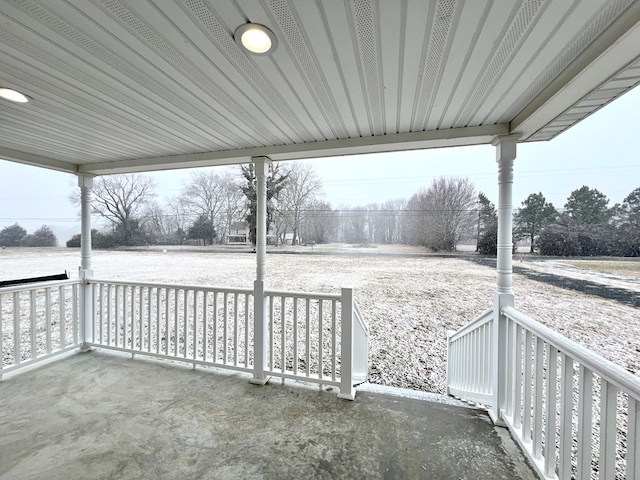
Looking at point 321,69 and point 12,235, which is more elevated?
point 321,69

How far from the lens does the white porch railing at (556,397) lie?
38.8 inches

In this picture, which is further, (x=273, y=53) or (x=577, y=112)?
(x=577, y=112)

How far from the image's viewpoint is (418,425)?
195 cm

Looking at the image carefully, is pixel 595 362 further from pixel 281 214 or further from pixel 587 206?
→ pixel 281 214

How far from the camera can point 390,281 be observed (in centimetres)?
516

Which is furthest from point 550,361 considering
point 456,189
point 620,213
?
point 456,189

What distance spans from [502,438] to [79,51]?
344 centimetres

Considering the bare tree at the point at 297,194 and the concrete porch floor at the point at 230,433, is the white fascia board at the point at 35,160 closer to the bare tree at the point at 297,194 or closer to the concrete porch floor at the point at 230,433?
the concrete porch floor at the point at 230,433

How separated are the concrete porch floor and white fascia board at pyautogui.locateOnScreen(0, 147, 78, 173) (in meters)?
2.27

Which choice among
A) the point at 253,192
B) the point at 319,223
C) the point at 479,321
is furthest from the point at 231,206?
the point at 479,321

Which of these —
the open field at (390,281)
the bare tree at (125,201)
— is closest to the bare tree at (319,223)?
the open field at (390,281)

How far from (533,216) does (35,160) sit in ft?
19.9

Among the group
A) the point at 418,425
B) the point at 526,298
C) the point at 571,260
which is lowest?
the point at 418,425

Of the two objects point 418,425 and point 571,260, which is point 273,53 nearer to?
point 418,425
